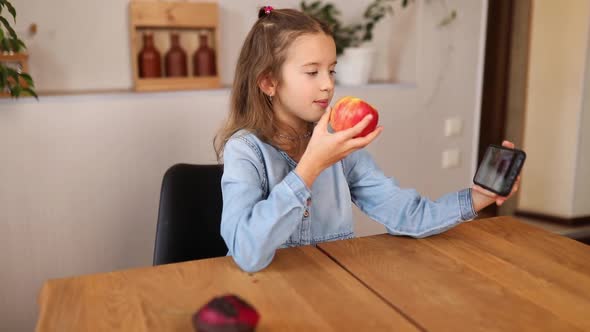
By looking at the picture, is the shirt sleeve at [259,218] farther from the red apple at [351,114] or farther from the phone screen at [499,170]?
the phone screen at [499,170]

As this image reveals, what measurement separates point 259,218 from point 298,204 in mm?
80

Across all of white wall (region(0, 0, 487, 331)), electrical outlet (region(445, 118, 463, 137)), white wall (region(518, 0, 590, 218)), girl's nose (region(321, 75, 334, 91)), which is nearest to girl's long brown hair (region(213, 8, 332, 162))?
girl's nose (region(321, 75, 334, 91))

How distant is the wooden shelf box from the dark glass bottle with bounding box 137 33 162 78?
0.03m

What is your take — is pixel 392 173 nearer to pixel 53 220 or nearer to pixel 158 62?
pixel 158 62

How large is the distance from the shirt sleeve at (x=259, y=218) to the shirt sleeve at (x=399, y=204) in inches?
12.5

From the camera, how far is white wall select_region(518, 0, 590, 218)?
3330 mm

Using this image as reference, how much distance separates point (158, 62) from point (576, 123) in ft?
8.52

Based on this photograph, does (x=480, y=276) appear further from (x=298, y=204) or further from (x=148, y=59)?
(x=148, y=59)

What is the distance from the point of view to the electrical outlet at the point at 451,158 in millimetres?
2816

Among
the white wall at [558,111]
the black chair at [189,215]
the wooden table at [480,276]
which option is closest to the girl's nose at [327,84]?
the wooden table at [480,276]

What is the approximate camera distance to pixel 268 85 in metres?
1.36

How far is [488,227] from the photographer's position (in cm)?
133

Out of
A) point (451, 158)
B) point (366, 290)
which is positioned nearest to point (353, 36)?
point (451, 158)

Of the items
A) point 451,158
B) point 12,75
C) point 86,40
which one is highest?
point 86,40
